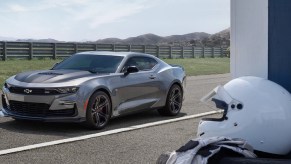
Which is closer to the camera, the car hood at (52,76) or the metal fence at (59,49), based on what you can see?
the car hood at (52,76)

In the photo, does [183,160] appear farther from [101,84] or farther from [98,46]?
[98,46]

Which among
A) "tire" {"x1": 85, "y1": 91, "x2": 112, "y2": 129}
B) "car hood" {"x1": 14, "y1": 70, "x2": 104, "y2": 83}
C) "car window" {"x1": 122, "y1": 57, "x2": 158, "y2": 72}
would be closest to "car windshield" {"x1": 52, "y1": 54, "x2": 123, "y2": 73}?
"car window" {"x1": 122, "y1": 57, "x2": 158, "y2": 72}

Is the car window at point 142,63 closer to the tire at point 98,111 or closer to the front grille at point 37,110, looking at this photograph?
the tire at point 98,111

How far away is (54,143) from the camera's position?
717cm

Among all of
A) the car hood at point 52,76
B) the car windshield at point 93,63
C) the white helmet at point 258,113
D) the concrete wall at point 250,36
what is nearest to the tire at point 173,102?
the car windshield at point 93,63

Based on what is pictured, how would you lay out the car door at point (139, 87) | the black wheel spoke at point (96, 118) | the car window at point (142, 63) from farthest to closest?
the car window at point (142, 63) < the car door at point (139, 87) < the black wheel spoke at point (96, 118)

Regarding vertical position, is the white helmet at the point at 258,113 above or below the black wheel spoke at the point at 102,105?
Answer: above

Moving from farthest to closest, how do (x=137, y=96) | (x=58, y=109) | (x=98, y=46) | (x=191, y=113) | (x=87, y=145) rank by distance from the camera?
(x=98, y=46)
(x=191, y=113)
(x=137, y=96)
(x=58, y=109)
(x=87, y=145)

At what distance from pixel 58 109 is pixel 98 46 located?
2945 centimetres

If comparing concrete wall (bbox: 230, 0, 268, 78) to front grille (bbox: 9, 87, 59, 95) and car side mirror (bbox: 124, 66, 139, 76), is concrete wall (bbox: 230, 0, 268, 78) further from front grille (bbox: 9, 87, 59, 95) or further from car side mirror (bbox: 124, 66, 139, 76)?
car side mirror (bbox: 124, 66, 139, 76)

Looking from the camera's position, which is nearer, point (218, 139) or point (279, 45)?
point (218, 139)

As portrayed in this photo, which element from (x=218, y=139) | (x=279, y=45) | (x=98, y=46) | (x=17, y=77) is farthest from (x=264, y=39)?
(x=98, y=46)

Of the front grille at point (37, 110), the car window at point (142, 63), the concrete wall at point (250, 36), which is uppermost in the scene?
the concrete wall at point (250, 36)

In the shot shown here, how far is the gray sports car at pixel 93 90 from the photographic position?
8.23 m
